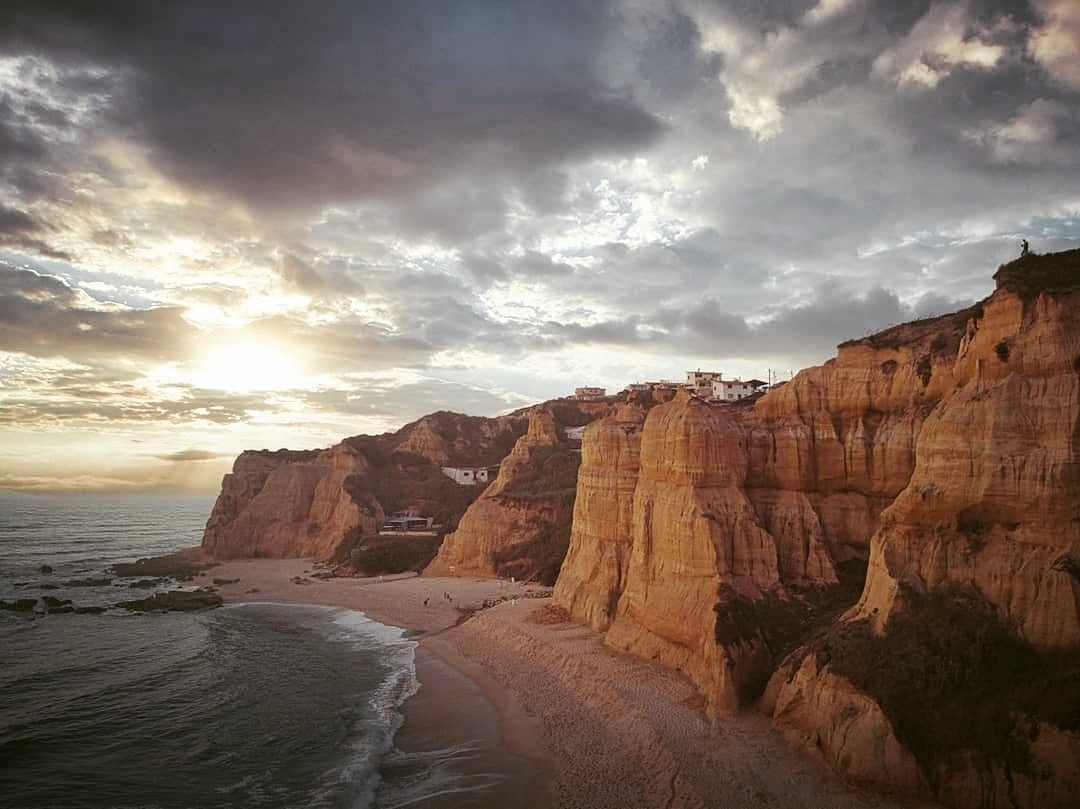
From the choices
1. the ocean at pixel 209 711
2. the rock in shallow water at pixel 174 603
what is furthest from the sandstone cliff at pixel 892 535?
the rock in shallow water at pixel 174 603

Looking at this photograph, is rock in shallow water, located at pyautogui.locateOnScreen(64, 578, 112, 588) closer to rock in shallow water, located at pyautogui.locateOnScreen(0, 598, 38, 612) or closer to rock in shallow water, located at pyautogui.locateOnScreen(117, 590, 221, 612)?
rock in shallow water, located at pyautogui.locateOnScreen(0, 598, 38, 612)

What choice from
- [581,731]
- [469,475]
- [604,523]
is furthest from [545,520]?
[581,731]

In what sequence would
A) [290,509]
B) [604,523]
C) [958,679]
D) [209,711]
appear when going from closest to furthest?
[958,679] < [209,711] < [604,523] < [290,509]

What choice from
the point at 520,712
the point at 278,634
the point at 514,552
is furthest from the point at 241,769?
the point at 514,552

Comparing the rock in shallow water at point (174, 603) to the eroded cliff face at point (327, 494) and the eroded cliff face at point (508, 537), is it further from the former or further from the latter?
the eroded cliff face at point (508, 537)

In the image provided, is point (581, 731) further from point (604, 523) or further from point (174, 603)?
point (174, 603)

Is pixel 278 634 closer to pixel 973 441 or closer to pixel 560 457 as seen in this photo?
pixel 560 457
